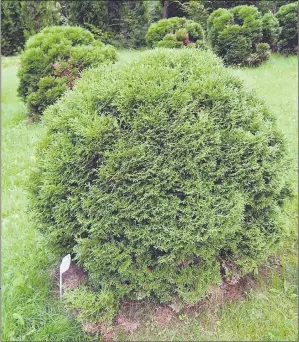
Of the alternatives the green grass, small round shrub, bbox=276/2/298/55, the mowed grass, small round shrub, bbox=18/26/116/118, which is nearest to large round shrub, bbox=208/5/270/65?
small round shrub, bbox=276/2/298/55

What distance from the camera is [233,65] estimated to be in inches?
389

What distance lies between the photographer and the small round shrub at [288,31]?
35.1ft

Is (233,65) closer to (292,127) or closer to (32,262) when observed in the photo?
(292,127)

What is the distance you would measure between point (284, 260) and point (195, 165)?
139 centimetres

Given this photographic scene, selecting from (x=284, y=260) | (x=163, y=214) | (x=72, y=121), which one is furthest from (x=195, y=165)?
(x=284, y=260)

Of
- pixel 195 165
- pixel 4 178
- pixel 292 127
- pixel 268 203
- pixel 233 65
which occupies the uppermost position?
pixel 195 165

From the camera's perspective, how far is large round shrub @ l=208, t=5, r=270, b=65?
978cm

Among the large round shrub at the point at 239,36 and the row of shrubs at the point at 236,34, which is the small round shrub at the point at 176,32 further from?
the large round shrub at the point at 239,36

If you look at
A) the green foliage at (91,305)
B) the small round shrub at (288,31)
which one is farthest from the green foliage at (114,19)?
the green foliage at (91,305)

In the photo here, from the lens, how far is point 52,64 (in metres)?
6.15

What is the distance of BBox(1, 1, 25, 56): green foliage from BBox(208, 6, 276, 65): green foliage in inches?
268

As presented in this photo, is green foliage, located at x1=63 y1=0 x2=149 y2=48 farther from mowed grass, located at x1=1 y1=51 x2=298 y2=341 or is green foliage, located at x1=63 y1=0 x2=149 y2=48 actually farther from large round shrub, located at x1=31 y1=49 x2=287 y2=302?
large round shrub, located at x1=31 y1=49 x2=287 y2=302

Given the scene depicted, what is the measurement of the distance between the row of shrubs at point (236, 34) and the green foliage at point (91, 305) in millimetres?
7603

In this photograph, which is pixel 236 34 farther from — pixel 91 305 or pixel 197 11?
pixel 91 305
